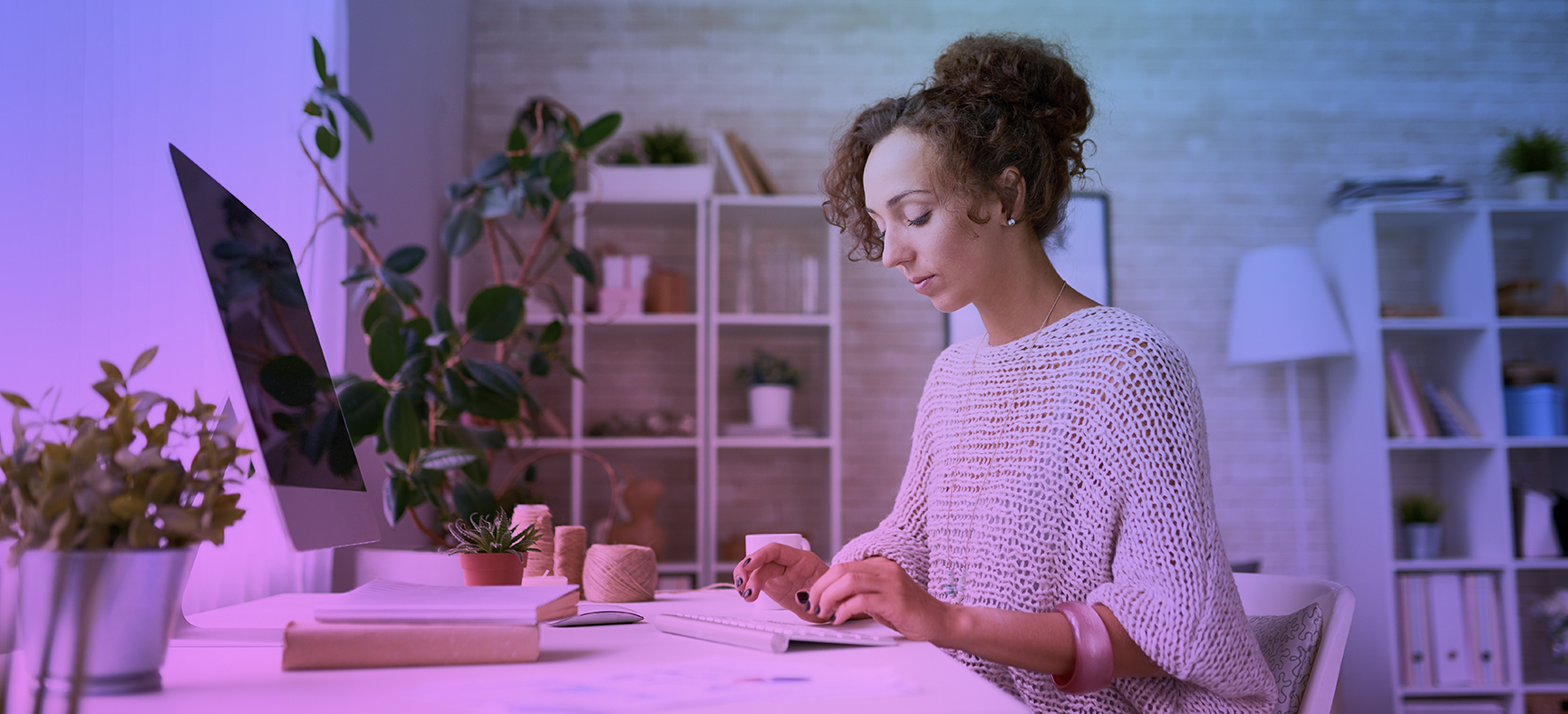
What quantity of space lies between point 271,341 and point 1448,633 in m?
3.57

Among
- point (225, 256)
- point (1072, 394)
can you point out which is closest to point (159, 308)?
point (225, 256)

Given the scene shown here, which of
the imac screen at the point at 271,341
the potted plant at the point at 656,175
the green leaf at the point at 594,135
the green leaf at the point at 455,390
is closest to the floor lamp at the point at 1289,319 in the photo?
the potted plant at the point at 656,175

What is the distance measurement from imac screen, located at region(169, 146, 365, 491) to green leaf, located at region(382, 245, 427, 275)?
3.79 feet

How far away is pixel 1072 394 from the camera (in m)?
1.22

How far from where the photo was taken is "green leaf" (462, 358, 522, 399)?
236 cm

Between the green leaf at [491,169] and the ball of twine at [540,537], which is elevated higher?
the green leaf at [491,169]

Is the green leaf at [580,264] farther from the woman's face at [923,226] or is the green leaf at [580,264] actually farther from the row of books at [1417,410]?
the row of books at [1417,410]

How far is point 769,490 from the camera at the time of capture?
3.51m

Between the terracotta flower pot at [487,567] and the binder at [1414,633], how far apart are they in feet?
10.1

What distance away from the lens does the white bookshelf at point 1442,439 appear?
3.24 meters

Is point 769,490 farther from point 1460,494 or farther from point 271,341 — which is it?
point 271,341

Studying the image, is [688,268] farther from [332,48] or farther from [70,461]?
[70,461]

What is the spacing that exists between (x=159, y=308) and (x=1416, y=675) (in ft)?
11.8

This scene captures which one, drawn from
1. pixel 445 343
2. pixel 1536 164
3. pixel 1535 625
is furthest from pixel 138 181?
pixel 1535 625
